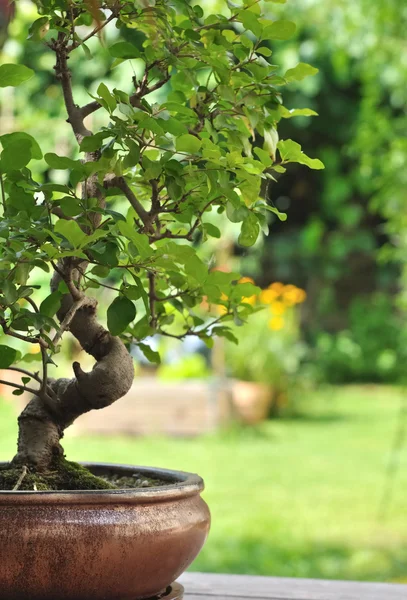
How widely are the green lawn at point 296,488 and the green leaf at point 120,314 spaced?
1.99 m

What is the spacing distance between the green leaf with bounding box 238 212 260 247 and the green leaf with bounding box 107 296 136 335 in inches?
5.3

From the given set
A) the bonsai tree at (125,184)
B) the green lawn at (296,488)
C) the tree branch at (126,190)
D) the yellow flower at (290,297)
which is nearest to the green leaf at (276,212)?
the bonsai tree at (125,184)

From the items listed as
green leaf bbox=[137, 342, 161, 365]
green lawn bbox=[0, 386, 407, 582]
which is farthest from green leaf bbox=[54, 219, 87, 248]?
green lawn bbox=[0, 386, 407, 582]

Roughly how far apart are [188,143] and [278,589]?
73cm

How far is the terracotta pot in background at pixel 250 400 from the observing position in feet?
17.2

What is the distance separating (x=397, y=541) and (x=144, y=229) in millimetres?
2398

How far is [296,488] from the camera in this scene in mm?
3738

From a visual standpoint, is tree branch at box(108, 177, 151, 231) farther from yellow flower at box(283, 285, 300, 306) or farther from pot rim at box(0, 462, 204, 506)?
yellow flower at box(283, 285, 300, 306)

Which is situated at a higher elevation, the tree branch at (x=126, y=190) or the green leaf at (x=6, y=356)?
the tree branch at (x=126, y=190)

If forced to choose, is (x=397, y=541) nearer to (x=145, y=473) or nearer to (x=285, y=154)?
(x=145, y=473)

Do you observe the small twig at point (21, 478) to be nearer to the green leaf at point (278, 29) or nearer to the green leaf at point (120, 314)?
the green leaf at point (120, 314)

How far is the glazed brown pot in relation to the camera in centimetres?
78

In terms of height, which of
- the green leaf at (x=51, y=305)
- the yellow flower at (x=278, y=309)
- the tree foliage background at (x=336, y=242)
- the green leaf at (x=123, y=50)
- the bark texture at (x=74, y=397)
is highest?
the tree foliage background at (x=336, y=242)

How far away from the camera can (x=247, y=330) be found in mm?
5594
